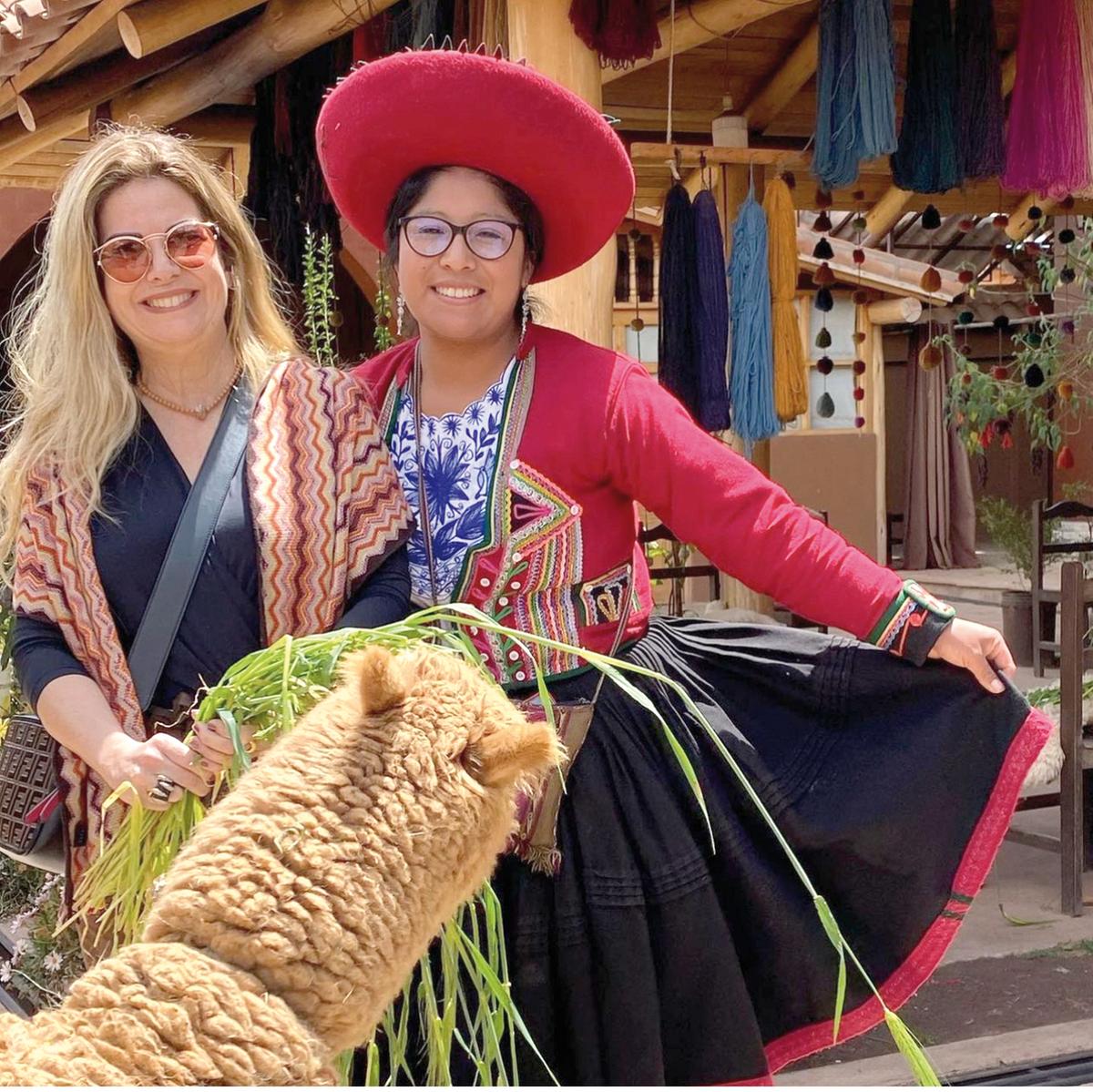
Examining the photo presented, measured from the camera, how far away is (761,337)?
485 centimetres

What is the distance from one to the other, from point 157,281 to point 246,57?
2.63 meters

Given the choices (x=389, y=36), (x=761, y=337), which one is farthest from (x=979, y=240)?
(x=389, y=36)

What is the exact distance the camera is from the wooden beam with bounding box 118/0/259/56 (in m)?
3.96

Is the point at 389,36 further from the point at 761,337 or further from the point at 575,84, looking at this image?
the point at 761,337

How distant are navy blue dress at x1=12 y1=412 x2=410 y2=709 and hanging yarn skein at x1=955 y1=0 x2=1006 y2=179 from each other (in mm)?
3319

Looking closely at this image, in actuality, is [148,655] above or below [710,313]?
below

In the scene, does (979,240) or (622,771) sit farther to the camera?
(979,240)

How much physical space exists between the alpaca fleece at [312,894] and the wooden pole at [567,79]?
199 centimetres

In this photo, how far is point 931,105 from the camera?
4645mm

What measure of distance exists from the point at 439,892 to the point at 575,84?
2.65 m

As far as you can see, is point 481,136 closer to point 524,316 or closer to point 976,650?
point 524,316

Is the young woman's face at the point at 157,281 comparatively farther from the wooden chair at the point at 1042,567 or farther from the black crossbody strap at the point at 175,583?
the wooden chair at the point at 1042,567

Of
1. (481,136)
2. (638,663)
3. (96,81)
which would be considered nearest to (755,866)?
(638,663)

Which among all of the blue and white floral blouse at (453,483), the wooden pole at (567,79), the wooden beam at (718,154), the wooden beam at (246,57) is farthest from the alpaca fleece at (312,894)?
the wooden beam at (718,154)
